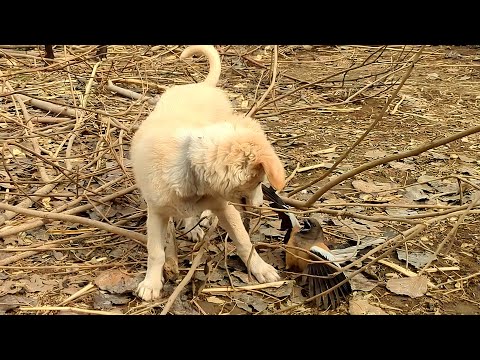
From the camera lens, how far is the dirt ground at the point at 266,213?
12.9 feet

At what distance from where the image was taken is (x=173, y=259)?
13.7ft

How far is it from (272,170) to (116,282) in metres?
1.53

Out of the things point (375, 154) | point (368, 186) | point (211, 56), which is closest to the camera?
point (211, 56)

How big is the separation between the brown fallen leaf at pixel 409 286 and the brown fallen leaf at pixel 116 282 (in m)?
1.71

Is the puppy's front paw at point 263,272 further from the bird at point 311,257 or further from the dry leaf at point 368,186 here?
the dry leaf at point 368,186

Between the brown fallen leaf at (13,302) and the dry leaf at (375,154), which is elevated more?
the dry leaf at (375,154)

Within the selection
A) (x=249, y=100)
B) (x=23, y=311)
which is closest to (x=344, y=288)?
(x=23, y=311)

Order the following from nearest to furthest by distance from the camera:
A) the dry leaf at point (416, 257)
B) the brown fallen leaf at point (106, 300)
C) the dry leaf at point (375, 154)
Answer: the brown fallen leaf at point (106, 300) → the dry leaf at point (416, 257) → the dry leaf at point (375, 154)

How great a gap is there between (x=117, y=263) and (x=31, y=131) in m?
2.22

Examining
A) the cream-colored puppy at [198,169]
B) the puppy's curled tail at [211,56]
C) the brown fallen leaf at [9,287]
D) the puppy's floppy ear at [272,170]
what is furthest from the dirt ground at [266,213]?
the puppy's curled tail at [211,56]

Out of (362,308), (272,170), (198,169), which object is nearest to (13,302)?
(198,169)

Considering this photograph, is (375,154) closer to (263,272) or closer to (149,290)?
(263,272)

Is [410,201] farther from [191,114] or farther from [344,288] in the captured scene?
[191,114]

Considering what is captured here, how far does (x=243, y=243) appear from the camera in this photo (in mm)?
4207
